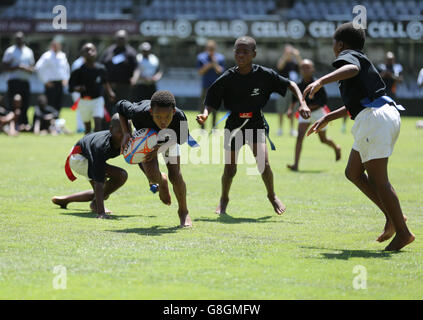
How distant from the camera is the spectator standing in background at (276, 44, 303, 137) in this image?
2278 cm

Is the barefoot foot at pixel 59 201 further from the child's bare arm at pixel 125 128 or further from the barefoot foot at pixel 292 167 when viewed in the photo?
the barefoot foot at pixel 292 167

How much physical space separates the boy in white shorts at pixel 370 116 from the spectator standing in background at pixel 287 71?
15.0 meters

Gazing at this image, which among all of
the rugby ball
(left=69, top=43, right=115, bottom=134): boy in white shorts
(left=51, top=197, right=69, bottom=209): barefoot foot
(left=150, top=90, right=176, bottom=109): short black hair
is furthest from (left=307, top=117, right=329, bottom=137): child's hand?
(left=69, top=43, right=115, bottom=134): boy in white shorts

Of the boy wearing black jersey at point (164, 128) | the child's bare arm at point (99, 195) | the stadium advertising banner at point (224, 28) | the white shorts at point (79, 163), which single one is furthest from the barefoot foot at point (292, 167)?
the stadium advertising banner at point (224, 28)

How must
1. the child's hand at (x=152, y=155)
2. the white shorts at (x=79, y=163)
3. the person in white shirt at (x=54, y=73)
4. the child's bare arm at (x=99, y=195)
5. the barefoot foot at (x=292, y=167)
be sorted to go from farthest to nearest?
the person in white shirt at (x=54, y=73) < the barefoot foot at (x=292, y=167) < the white shorts at (x=79, y=163) < the child's bare arm at (x=99, y=195) < the child's hand at (x=152, y=155)

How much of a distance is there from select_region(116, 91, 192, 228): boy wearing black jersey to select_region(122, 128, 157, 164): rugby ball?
0.06 meters

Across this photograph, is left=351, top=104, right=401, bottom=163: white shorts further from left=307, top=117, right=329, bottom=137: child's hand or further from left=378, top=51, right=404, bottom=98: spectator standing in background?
left=378, top=51, right=404, bottom=98: spectator standing in background

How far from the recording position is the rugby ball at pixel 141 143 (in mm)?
8242

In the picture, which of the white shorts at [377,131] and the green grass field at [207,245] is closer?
the green grass field at [207,245]

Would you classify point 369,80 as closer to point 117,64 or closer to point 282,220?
point 282,220

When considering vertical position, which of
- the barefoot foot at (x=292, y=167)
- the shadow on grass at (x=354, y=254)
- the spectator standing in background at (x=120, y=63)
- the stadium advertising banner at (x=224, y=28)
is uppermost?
the stadium advertising banner at (x=224, y=28)
